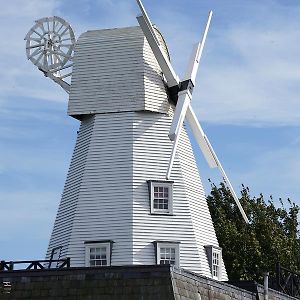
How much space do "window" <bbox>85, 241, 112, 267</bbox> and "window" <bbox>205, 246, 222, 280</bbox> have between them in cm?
373

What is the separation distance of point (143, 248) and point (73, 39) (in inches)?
365

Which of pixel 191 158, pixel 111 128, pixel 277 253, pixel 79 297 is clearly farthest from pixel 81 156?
pixel 277 253

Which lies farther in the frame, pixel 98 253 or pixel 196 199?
pixel 196 199

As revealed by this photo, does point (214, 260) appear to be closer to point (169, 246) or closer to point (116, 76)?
point (169, 246)

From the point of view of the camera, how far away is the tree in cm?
5328

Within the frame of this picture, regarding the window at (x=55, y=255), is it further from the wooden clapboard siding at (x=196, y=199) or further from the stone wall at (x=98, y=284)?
the stone wall at (x=98, y=284)

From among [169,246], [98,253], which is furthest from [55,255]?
[169,246]

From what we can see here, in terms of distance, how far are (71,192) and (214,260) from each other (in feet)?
17.6

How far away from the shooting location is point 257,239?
54.7m

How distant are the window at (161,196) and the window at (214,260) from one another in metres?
2.01

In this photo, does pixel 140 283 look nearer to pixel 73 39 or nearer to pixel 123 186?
pixel 123 186

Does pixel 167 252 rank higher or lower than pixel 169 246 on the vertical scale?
lower

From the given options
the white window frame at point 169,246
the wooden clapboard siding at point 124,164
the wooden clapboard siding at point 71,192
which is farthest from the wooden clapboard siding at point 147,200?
the wooden clapboard siding at point 71,192

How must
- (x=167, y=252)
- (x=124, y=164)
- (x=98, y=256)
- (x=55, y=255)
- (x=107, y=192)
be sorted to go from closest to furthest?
(x=98, y=256)
(x=167, y=252)
(x=107, y=192)
(x=124, y=164)
(x=55, y=255)
